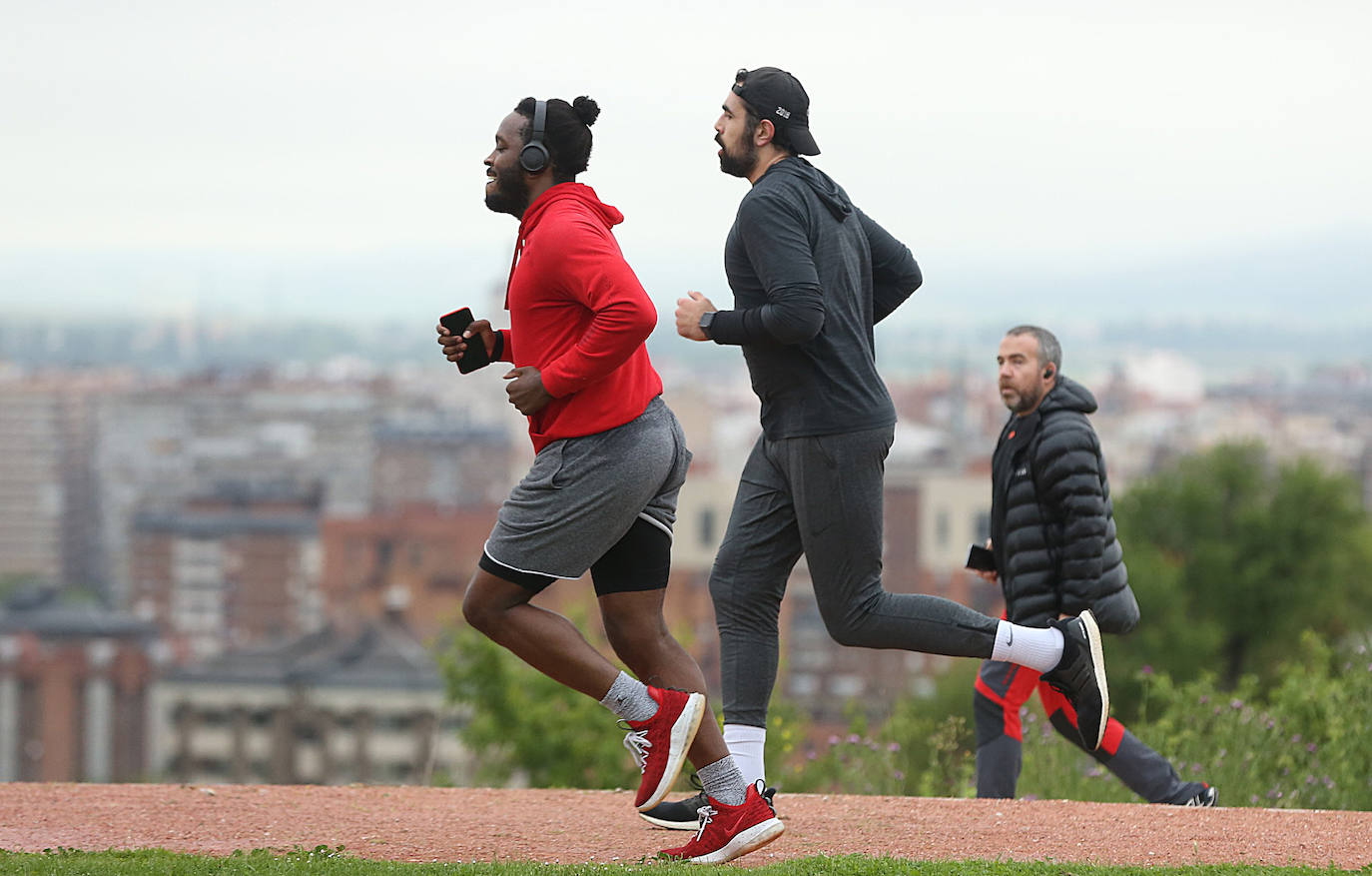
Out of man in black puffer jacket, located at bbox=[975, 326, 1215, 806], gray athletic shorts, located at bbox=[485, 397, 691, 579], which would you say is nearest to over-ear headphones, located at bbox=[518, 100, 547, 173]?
gray athletic shorts, located at bbox=[485, 397, 691, 579]

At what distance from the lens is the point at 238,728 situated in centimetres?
8062

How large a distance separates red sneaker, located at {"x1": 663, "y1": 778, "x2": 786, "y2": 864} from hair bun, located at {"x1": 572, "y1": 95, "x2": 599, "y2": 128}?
5.46ft

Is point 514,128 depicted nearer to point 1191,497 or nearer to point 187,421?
point 1191,497

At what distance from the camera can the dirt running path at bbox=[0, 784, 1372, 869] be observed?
4.44m

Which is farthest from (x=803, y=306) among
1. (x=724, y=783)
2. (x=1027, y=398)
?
(x=1027, y=398)

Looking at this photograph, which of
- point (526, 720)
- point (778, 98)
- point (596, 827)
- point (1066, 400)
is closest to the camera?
point (778, 98)

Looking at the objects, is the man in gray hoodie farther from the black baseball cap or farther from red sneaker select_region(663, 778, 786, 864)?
red sneaker select_region(663, 778, 786, 864)

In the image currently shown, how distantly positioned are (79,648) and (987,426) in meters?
82.9

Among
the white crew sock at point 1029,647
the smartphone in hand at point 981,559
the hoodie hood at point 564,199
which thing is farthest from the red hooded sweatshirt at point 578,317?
the smartphone in hand at point 981,559

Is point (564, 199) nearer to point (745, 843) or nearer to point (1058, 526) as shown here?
point (745, 843)

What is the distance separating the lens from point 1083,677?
180 inches

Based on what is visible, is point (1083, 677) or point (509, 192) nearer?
point (509, 192)

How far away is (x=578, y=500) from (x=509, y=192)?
80 cm

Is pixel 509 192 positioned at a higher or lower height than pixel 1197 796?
higher
